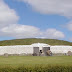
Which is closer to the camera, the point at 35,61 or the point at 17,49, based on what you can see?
the point at 35,61

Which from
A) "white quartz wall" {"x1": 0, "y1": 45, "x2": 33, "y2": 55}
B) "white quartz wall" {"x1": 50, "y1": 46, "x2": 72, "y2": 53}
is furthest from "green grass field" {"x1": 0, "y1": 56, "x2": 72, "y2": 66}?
"white quartz wall" {"x1": 50, "y1": 46, "x2": 72, "y2": 53}

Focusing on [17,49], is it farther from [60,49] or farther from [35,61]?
[35,61]

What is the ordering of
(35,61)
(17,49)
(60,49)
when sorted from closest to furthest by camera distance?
(35,61) < (17,49) < (60,49)

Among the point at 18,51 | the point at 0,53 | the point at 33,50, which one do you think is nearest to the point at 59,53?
the point at 33,50

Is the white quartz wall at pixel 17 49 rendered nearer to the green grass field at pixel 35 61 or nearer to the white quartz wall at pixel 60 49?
the white quartz wall at pixel 60 49

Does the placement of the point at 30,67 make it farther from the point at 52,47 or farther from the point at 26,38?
the point at 26,38

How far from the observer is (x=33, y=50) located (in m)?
53.6

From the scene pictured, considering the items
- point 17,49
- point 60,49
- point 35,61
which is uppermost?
point 17,49

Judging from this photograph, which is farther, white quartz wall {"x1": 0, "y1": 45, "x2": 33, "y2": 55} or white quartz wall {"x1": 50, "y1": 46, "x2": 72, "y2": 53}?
white quartz wall {"x1": 50, "y1": 46, "x2": 72, "y2": 53}

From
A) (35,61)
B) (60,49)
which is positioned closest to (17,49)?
(60,49)

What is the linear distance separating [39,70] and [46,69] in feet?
1.77

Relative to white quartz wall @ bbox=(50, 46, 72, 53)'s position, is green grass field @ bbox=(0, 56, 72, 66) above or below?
below

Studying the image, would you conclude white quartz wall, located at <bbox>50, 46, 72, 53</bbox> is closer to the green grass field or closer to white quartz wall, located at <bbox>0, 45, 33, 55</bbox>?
white quartz wall, located at <bbox>0, 45, 33, 55</bbox>

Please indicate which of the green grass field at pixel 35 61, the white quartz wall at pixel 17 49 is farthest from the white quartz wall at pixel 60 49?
the green grass field at pixel 35 61
